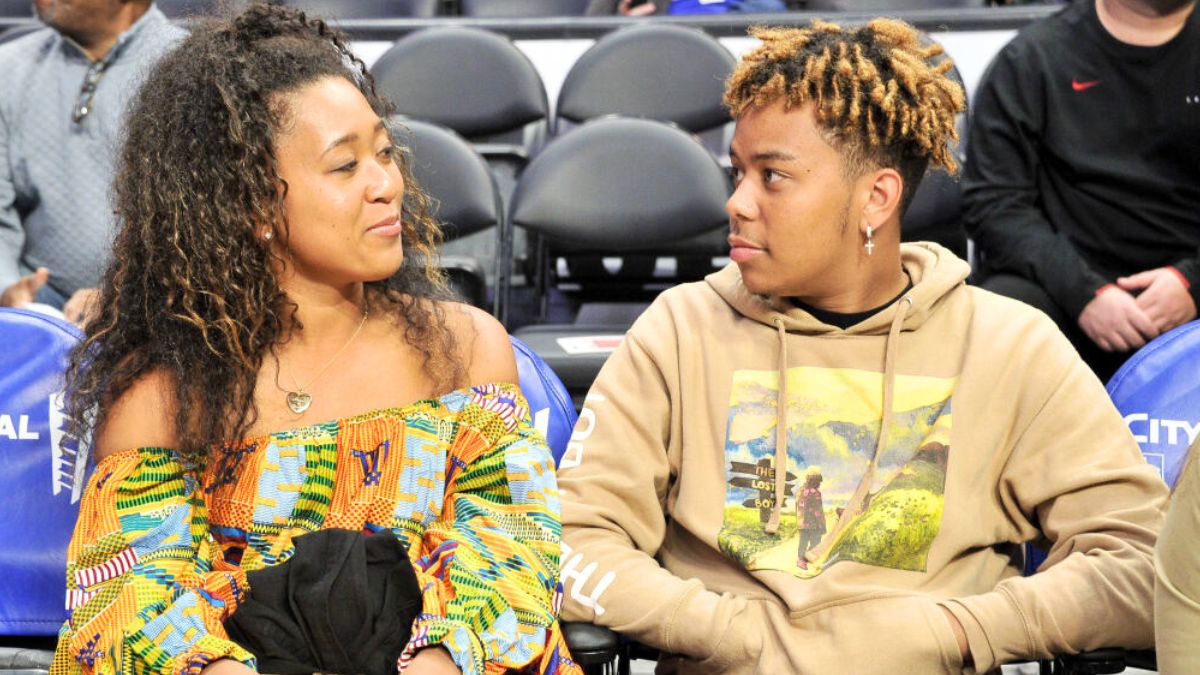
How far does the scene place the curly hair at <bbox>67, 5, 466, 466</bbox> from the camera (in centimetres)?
204

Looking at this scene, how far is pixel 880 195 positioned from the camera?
231 cm

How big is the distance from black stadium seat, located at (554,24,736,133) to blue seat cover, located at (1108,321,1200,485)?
2.14m

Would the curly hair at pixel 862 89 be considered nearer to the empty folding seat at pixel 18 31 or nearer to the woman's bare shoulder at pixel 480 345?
the woman's bare shoulder at pixel 480 345

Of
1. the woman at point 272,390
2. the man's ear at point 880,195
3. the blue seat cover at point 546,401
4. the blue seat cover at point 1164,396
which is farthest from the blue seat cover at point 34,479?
the blue seat cover at point 1164,396

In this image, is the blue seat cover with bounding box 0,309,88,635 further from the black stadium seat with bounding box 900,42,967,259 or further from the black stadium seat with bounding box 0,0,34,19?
the black stadium seat with bounding box 0,0,34,19

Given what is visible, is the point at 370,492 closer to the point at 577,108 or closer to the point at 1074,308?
the point at 1074,308

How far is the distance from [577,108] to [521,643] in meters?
2.75

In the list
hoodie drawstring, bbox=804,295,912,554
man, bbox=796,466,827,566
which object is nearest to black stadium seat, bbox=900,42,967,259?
hoodie drawstring, bbox=804,295,912,554

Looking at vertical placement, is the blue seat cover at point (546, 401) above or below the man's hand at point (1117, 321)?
above

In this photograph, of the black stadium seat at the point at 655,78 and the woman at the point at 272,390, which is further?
the black stadium seat at the point at 655,78

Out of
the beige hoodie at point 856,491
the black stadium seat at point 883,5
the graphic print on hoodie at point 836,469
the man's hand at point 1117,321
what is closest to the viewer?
the beige hoodie at point 856,491

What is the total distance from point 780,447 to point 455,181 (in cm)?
183

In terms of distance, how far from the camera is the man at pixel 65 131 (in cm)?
365

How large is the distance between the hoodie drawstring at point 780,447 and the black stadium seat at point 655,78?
224 centimetres
